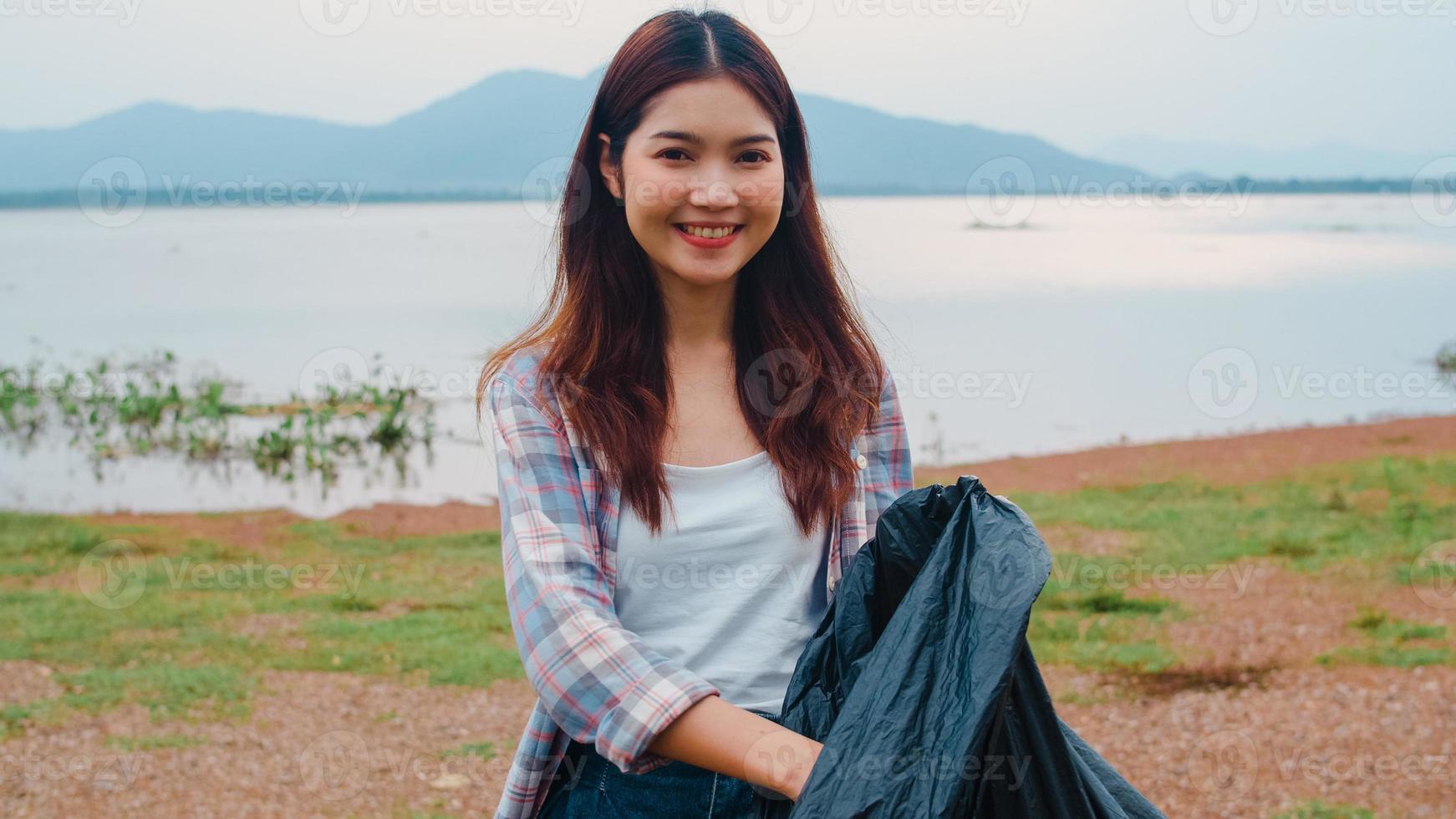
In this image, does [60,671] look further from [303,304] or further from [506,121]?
[506,121]

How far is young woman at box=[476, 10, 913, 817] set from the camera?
166 cm

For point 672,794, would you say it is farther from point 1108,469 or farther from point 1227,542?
point 1108,469

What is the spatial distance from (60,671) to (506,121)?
108200 mm

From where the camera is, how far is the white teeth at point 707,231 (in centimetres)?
198

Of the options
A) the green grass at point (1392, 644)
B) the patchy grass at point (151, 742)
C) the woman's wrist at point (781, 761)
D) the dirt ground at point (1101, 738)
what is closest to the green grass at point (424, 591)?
the green grass at point (1392, 644)

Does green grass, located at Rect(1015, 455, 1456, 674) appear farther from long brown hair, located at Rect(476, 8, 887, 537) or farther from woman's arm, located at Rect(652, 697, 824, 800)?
woman's arm, located at Rect(652, 697, 824, 800)

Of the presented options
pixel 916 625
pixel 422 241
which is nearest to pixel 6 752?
pixel 916 625

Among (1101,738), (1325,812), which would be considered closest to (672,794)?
(1325,812)

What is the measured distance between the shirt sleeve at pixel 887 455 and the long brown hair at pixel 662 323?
3 centimetres

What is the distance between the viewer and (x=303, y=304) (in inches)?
1085

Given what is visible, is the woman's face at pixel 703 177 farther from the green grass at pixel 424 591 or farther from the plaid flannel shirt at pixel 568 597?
the green grass at pixel 424 591

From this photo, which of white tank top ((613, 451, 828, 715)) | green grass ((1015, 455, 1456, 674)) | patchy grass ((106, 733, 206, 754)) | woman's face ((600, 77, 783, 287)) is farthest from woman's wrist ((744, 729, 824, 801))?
green grass ((1015, 455, 1456, 674))

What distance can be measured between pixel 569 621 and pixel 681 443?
45cm

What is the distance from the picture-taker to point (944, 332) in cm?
1972
